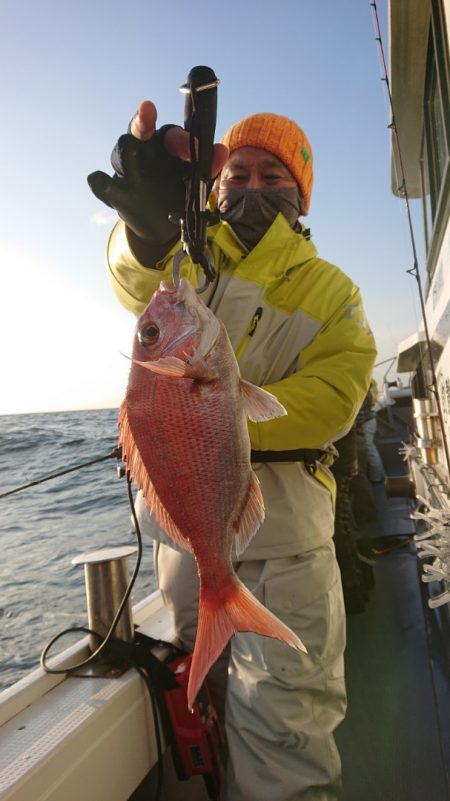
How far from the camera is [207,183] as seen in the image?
4.51 ft

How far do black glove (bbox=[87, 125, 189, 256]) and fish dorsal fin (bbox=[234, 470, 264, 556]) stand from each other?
0.74m

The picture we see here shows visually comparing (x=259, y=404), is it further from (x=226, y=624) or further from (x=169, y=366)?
(x=226, y=624)

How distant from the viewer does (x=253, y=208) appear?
215 centimetres

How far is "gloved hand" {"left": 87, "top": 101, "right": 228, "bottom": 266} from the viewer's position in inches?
59.2

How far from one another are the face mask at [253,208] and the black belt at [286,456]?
876 millimetres

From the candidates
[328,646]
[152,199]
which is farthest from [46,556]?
[152,199]

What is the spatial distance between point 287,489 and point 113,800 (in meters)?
1.18

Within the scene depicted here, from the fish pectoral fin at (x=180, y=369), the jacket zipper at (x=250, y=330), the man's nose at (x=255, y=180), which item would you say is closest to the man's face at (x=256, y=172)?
the man's nose at (x=255, y=180)

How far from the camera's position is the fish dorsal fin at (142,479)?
133 centimetres

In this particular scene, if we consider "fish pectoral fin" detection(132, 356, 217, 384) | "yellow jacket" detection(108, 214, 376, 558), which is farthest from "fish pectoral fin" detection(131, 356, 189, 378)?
"yellow jacket" detection(108, 214, 376, 558)

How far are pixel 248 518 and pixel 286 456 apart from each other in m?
0.58

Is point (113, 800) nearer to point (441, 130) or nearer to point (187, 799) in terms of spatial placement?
point (187, 799)

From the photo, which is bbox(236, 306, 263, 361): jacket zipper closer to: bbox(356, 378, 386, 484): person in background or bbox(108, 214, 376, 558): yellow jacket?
bbox(108, 214, 376, 558): yellow jacket

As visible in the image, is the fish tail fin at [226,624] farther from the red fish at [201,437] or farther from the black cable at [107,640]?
the black cable at [107,640]
